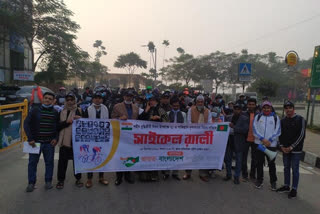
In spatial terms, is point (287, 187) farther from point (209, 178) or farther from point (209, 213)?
point (209, 213)

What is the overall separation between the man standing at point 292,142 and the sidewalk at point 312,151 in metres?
2.90

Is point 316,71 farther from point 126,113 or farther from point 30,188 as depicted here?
point 30,188

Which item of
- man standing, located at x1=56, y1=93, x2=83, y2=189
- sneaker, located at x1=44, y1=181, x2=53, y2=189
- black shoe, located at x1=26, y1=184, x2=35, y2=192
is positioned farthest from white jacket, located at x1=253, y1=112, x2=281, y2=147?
black shoe, located at x1=26, y1=184, x2=35, y2=192

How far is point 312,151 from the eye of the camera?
7.42 metres

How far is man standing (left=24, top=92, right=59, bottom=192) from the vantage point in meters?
4.07

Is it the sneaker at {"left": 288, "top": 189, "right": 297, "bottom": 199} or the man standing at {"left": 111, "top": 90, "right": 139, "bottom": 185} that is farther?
the man standing at {"left": 111, "top": 90, "right": 139, "bottom": 185}

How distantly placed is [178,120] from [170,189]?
4.32ft

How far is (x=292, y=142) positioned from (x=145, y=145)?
258 centimetres

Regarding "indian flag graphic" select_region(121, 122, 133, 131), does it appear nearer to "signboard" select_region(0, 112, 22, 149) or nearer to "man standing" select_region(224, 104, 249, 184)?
"man standing" select_region(224, 104, 249, 184)

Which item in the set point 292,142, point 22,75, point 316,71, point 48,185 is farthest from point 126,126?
point 22,75

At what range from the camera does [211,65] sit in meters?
49.4

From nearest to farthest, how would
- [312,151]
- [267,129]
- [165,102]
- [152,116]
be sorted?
[267,129] → [152,116] → [165,102] → [312,151]

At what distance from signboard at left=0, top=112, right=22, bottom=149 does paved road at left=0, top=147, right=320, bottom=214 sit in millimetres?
1476

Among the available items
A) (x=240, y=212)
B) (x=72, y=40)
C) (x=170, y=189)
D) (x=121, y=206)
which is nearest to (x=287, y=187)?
(x=240, y=212)
